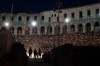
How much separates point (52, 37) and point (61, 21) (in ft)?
35.5

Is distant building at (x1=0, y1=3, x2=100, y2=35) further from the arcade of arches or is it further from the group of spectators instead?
the group of spectators

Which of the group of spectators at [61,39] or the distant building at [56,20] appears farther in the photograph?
the distant building at [56,20]

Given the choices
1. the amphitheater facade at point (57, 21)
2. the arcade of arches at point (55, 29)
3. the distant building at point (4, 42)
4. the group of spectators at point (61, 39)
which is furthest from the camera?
the arcade of arches at point (55, 29)

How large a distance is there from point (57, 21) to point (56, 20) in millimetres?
3284

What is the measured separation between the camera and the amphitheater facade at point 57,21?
71000 mm

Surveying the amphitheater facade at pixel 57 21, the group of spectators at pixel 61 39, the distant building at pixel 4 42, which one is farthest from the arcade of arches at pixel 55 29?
the distant building at pixel 4 42

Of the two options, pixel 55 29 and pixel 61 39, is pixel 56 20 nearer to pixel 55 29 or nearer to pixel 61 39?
pixel 55 29

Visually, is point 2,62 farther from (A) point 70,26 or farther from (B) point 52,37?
(A) point 70,26

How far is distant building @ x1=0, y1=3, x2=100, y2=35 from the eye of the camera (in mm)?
→ 71000

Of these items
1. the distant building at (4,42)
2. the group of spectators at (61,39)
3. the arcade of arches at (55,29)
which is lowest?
the distant building at (4,42)

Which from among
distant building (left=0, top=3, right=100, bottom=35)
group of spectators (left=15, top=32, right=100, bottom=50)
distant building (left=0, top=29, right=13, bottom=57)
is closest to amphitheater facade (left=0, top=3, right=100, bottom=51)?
distant building (left=0, top=3, right=100, bottom=35)

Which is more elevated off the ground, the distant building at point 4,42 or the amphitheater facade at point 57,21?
the amphitheater facade at point 57,21

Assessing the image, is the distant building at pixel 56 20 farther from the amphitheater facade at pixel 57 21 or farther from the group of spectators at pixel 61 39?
the group of spectators at pixel 61 39

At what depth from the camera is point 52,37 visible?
6725 cm
